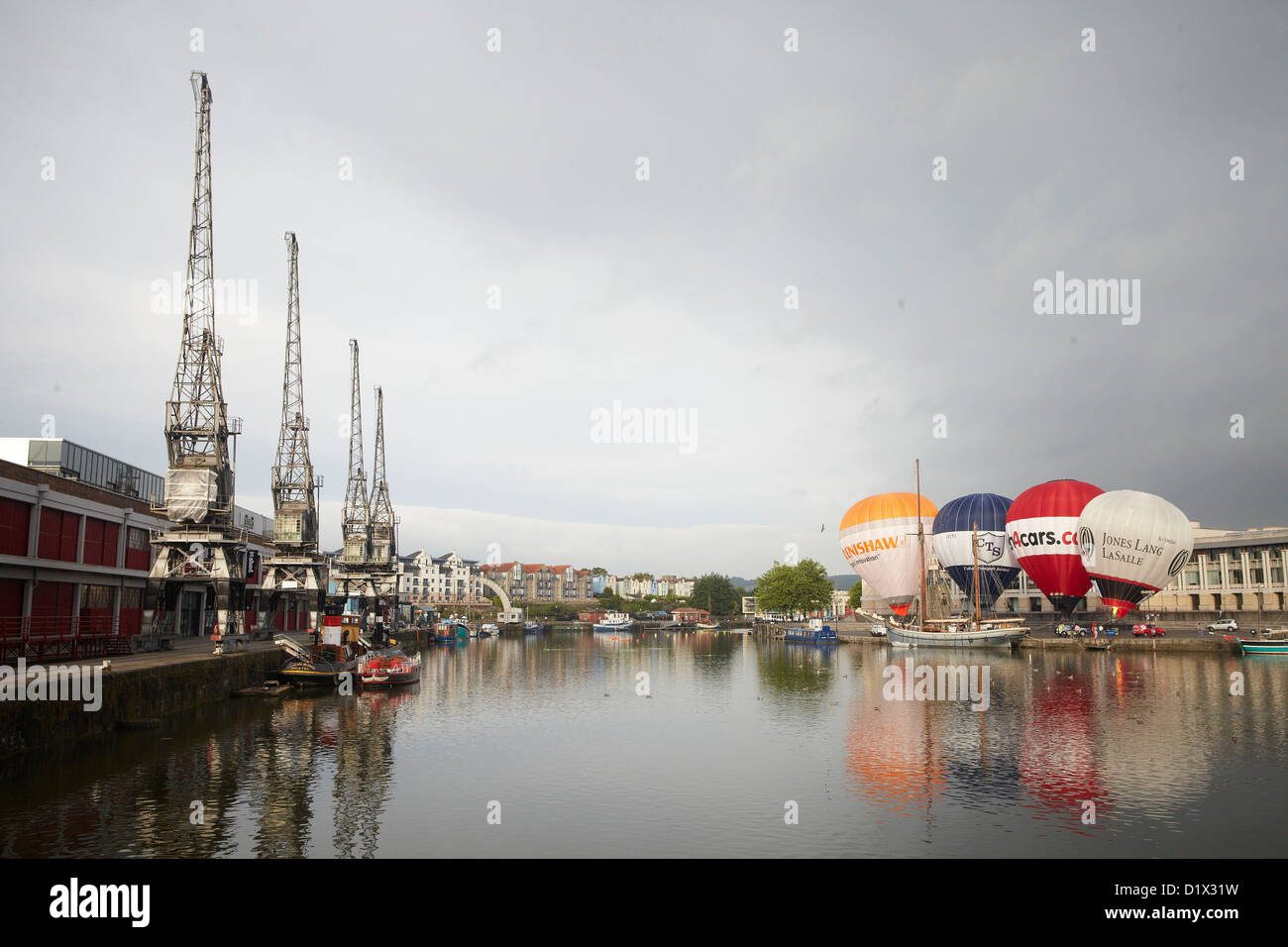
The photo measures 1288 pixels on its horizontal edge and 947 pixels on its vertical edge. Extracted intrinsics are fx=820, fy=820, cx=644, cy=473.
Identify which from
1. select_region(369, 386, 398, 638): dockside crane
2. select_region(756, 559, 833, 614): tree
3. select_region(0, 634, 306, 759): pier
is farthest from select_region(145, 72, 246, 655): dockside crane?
select_region(756, 559, 833, 614): tree

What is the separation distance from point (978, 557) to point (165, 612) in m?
79.6

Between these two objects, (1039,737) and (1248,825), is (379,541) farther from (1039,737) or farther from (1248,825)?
(1248,825)

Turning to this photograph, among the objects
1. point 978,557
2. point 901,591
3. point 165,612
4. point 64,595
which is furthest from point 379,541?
point 978,557

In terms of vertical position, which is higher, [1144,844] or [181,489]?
[181,489]

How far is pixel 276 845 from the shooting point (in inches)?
753

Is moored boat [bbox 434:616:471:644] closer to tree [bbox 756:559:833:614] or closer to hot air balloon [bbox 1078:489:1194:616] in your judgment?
tree [bbox 756:559:833:614]

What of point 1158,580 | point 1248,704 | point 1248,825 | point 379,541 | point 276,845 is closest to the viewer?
point 276,845

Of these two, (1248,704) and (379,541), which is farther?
(379,541)

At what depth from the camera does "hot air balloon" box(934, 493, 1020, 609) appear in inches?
3656

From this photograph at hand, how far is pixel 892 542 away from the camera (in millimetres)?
96562

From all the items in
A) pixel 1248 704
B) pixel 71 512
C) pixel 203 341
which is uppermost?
pixel 203 341

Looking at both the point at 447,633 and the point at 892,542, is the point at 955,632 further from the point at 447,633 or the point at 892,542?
the point at 447,633

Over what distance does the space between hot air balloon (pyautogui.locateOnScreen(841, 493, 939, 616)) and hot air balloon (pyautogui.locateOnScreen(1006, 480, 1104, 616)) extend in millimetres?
11210

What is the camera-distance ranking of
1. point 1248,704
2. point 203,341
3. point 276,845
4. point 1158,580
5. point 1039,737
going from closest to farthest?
point 276,845, point 1039,737, point 1248,704, point 203,341, point 1158,580
